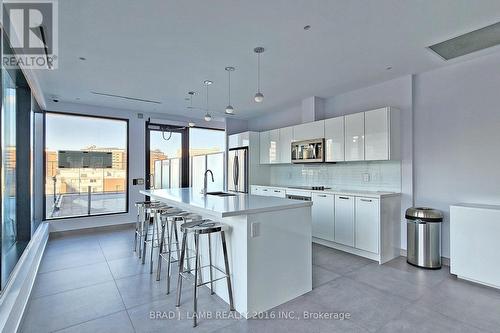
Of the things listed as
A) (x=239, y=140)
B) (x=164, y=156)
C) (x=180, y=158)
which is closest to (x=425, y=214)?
(x=239, y=140)

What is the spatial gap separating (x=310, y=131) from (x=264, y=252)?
3147 millimetres

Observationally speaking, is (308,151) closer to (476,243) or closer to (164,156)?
(476,243)

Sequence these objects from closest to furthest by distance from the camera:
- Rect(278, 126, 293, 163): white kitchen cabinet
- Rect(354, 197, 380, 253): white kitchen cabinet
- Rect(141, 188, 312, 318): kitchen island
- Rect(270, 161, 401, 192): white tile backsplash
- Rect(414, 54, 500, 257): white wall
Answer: Rect(141, 188, 312, 318): kitchen island
Rect(414, 54, 500, 257): white wall
Rect(354, 197, 380, 253): white kitchen cabinet
Rect(270, 161, 401, 192): white tile backsplash
Rect(278, 126, 293, 163): white kitchen cabinet

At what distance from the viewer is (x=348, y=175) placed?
470 cm

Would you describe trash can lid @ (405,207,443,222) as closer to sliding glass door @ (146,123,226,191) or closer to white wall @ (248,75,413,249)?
white wall @ (248,75,413,249)

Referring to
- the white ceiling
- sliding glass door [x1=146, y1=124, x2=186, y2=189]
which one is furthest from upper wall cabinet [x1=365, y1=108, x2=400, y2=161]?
sliding glass door [x1=146, y1=124, x2=186, y2=189]

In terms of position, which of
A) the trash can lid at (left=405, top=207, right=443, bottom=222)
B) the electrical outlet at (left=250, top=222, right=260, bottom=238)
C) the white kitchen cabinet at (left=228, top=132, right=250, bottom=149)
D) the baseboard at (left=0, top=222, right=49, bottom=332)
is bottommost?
the baseboard at (left=0, top=222, right=49, bottom=332)

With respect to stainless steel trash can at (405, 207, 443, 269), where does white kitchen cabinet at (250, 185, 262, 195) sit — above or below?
above

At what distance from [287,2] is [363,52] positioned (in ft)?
4.62

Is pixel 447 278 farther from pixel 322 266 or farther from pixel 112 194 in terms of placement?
pixel 112 194

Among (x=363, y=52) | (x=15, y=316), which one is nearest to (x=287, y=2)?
(x=363, y=52)

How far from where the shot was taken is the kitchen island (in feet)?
7.61

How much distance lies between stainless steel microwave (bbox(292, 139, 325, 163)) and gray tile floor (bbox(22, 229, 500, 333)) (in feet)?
6.29

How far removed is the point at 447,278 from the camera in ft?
10.2
